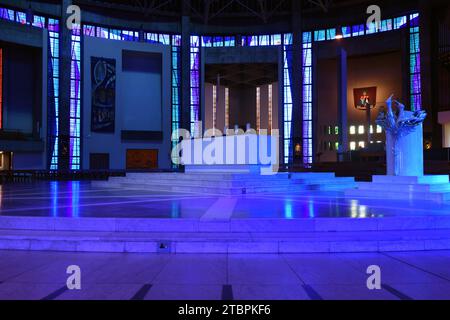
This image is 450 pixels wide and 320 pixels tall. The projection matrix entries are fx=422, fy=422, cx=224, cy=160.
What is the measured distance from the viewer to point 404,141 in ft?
36.8

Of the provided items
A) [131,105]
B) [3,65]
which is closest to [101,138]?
[131,105]

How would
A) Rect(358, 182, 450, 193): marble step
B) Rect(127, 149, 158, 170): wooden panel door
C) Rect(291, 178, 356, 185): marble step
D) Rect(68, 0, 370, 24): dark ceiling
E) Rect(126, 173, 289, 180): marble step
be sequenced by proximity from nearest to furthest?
Rect(358, 182, 450, 193): marble step, Rect(126, 173, 289, 180): marble step, Rect(291, 178, 356, 185): marble step, Rect(68, 0, 370, 24): dark ceiling, Rect(127, 149, 158, 170): wooden panel door

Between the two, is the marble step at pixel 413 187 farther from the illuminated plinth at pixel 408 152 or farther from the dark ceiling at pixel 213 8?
the dark ceiling at pixel 213 8

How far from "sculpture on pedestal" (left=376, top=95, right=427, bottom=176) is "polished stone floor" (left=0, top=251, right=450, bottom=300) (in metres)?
6.05

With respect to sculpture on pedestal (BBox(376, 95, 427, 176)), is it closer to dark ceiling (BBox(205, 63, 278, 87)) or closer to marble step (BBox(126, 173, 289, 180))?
marble step (BBox(126, 173, 289, 180))

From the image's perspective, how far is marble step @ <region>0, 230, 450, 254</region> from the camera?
5.66 metres

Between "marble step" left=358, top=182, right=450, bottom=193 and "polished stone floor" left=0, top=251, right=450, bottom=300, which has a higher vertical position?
"marble step" left=358, top=182, right=450, bottom=193

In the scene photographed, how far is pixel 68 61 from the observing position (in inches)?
1273

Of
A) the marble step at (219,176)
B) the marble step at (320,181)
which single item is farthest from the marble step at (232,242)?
the marble step at (320,181)

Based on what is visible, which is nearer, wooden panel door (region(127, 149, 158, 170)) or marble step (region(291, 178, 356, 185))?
marble step (region(291, 178, 356, 185))

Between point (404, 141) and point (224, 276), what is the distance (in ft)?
27.7

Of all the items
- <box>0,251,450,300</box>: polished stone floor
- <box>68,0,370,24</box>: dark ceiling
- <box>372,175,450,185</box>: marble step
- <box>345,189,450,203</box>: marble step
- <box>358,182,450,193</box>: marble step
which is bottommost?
<box>0,251,450,300</box>: polished stone floor

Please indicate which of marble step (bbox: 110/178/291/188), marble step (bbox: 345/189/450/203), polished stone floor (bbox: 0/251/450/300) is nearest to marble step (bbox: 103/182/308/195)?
marble step (bbox: 110/178/291/188)
